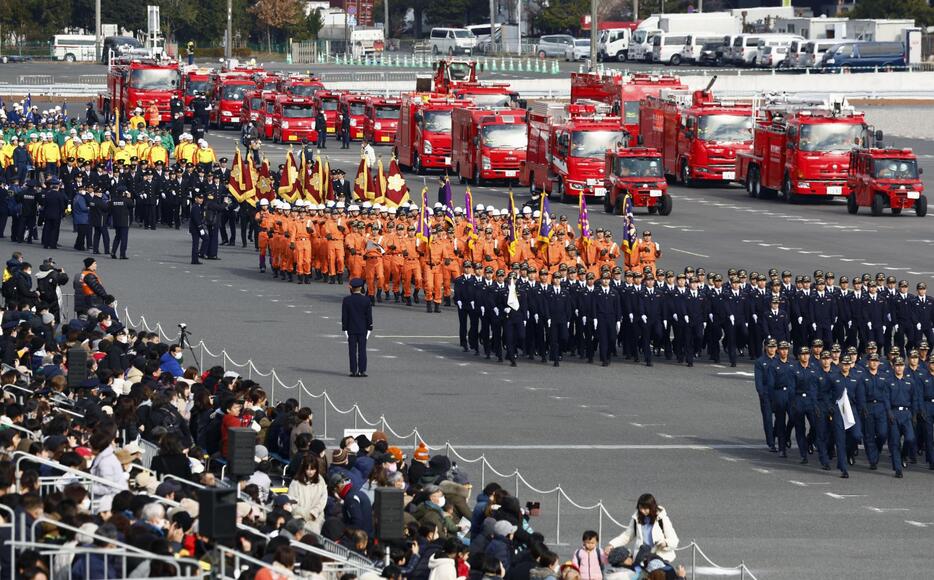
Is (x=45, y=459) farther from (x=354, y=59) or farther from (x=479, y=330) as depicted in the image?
(x=354, y=59)

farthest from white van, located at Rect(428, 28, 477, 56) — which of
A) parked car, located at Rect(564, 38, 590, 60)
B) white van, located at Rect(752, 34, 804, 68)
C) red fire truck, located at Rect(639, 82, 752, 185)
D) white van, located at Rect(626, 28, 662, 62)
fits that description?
red fire truck, located at Rect(639, 82, 752, 185)

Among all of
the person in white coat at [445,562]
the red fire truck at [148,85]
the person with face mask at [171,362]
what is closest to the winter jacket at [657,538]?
the person in white coat at [445,562]

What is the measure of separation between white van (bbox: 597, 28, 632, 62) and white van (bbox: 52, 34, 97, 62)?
93.2 ft

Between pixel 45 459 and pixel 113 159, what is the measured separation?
108 ft

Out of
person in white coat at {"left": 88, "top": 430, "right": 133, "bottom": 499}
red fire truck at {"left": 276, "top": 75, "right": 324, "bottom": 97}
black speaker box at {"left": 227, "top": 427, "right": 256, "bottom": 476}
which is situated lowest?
person in white coat at {"left": 88, "top": 430, "right": 133, "bottom": 499}

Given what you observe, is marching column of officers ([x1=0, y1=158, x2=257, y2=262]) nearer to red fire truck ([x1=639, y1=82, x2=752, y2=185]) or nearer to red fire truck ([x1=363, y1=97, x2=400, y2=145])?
red fire truck ([x1=639, y1=82, x2=752, y2=185])

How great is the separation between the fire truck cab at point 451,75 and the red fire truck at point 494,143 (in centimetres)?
775

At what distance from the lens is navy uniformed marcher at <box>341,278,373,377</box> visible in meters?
26.5

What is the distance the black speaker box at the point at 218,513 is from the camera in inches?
429

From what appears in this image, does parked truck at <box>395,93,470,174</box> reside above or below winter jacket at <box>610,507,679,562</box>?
above

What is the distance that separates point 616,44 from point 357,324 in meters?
83.4

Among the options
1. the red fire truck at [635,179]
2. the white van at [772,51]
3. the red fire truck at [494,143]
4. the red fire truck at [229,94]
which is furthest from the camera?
the white van at [772,51]

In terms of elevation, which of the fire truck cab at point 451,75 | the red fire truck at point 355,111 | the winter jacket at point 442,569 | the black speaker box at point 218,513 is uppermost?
the fire truck cab at point 451,75

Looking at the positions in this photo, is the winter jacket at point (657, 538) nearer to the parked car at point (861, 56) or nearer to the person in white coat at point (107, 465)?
the person in white coat at point (107, 465)
